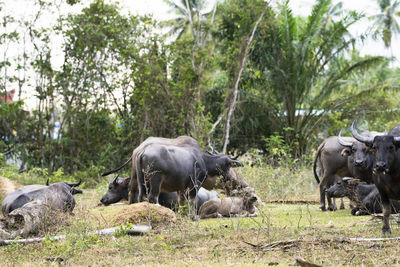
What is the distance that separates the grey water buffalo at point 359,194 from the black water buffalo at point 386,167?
67.9 inches

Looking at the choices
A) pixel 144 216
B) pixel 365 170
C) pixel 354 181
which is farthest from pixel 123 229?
pixel 365 170

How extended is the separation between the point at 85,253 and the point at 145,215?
1680 mm

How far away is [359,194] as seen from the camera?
9.38m

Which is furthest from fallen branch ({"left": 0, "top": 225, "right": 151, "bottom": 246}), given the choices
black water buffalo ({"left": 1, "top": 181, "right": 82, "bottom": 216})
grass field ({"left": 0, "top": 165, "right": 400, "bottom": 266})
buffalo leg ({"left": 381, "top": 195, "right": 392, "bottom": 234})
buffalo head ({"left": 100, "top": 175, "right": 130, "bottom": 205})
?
buffalo head ({"left": 100, "top": 175, "right": 130, "bottom": 205})

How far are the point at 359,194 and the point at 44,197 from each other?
5449mm

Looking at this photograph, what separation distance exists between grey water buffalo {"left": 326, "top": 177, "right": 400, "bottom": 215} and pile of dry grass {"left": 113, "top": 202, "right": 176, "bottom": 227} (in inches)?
127

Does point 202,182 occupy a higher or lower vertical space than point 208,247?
higher

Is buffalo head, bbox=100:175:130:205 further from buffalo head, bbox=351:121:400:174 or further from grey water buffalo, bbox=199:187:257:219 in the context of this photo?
buffalo head, bbox=351:121:400:174

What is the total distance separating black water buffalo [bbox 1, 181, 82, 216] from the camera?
28.9 ft

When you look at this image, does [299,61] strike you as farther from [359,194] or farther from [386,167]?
[386,167]

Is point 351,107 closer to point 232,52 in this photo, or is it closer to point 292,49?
point 292,49

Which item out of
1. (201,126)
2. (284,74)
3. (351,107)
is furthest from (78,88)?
(351,107)

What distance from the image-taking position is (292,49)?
20.8 metres

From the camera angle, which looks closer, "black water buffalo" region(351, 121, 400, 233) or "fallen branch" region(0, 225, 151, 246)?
"black water buffalo" region(351, 121, 400, 233)
